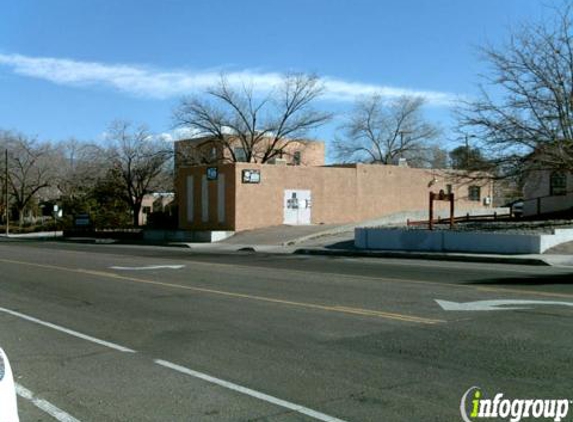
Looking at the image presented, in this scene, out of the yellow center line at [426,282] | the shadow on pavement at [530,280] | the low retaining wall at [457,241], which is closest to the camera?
the yellow center line at [426,282]

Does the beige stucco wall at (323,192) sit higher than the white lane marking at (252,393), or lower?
higher

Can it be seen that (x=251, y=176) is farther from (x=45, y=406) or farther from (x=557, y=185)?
(x=45, y=406)

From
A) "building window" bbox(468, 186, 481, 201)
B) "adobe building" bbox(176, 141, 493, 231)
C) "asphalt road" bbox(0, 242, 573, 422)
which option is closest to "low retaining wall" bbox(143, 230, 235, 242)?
"adobe building" bbox(176, 141, 493, 231)

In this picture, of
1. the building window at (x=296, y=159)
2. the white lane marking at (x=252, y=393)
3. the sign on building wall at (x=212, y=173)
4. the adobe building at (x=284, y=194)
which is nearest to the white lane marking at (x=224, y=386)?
the white lane marking at (x=252, y=393)

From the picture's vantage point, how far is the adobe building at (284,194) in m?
40.1

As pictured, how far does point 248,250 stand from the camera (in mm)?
31234

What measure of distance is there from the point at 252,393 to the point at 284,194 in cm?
3563

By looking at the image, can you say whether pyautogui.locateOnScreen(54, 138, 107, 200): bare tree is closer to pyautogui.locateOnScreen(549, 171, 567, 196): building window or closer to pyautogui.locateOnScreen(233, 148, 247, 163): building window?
pyautogui.locateOnScreen(233, 148, 247, 163): building window

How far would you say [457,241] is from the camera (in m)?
25.2

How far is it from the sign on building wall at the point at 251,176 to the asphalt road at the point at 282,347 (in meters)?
24.2

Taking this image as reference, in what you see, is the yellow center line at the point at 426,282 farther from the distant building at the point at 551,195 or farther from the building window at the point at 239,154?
the building window at the point at 239,154

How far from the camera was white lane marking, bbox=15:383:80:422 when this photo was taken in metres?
5.77

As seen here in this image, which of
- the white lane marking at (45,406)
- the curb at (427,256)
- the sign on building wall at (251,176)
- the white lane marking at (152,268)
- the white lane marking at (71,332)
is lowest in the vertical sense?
the white lane marking at (45,406)

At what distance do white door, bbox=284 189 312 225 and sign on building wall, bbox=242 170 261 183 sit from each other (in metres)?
2.39
